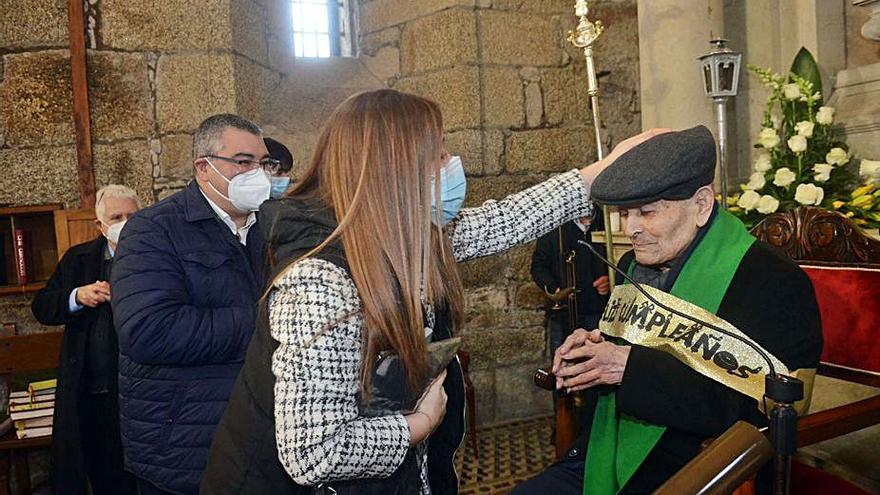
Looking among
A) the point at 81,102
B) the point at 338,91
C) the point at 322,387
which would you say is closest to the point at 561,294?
the point at 338,91

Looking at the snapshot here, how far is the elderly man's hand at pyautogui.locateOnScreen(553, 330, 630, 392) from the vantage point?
1.71m

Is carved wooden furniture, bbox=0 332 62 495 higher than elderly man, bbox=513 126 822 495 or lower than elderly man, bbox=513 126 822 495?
lower

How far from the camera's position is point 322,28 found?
4.76m

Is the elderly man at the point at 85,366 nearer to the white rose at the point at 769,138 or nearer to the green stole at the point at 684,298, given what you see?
the green stole at the point at 684,298

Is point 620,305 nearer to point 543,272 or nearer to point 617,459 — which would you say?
point 617,459

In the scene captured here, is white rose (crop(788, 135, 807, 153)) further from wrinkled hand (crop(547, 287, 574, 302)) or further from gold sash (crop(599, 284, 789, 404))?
gold sash (crop(599, 284, 789, 404))

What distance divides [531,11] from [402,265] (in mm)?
3581

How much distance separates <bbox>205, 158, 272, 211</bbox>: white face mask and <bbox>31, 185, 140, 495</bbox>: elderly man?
848 millimetres

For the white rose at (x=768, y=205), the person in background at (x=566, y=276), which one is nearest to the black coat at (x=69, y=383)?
the person in background at (x=566, y=276)

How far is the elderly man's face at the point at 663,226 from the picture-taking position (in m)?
1.71

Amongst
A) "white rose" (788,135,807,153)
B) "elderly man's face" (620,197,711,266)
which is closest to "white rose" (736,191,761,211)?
"white rose" (788,135,807,153)

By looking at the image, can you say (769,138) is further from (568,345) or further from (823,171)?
(568,345)

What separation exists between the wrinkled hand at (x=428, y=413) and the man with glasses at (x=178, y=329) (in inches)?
29.0

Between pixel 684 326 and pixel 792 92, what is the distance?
5.69 ft
